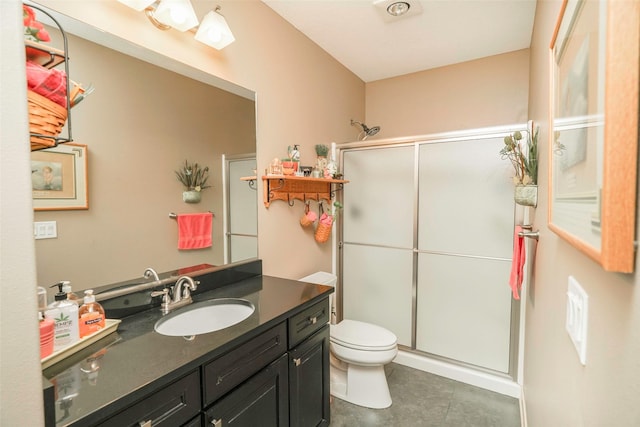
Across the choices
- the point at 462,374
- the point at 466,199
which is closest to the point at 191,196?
the point at 466,199

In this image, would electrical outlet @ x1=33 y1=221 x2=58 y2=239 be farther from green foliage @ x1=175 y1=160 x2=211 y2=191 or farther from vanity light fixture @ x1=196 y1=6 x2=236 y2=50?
vanity light fixture @ x1=196 y1=6 x2=236 y2=50

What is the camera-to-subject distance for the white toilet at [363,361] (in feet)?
6.48

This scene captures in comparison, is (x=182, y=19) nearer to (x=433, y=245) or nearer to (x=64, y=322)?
(x=64, y=322)

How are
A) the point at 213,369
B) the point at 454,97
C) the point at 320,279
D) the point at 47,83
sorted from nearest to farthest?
the point at 47,83, the point at 213,369, the point at 320,279, the point at 454,97

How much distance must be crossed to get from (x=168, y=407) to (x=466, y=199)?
219 cm

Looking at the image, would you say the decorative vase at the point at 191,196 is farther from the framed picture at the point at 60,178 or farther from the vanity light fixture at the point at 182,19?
the vanity light fixture at the point at 182,19

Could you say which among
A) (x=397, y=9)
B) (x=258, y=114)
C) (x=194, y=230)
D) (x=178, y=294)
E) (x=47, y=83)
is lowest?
(x=178, y=294)

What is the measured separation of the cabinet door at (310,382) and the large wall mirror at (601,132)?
3.91 feet

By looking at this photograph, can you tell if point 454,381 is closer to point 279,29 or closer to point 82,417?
point 82,417

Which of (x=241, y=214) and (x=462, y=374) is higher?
(x=241, y=214)

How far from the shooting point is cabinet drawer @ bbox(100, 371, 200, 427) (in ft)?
2.63

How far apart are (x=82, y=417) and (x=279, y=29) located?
231cm

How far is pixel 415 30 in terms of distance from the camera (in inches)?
91.5

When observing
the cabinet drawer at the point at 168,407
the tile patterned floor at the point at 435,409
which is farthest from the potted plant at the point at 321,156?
the cabinet drawer at the point at 168,407
